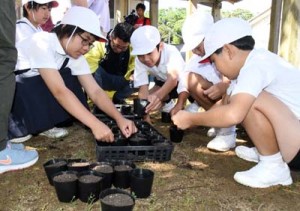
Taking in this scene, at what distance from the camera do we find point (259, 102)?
1.99 meters

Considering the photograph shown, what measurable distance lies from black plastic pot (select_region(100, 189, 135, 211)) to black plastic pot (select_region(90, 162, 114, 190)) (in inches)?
7.2

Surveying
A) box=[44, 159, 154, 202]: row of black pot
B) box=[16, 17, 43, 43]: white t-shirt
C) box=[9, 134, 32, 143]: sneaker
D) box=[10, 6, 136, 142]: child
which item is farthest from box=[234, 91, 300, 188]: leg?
box=[16, 17, 43, 43]: white t-shirt

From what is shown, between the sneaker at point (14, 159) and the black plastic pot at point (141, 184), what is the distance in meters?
0.77

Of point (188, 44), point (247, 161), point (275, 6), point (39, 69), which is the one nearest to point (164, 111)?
point (188, 44)

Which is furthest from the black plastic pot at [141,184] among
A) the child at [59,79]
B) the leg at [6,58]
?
the leg at [6,58]

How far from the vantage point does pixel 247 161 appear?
2.53 meters

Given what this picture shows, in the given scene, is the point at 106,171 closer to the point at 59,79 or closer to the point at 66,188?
the point at 66,188

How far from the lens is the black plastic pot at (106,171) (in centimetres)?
187

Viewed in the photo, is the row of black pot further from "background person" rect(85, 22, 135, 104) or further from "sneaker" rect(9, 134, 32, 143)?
"background person" rect(85, 22, 135, 104)

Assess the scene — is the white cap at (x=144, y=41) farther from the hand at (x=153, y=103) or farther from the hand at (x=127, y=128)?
the hand at (x=127, y=128)

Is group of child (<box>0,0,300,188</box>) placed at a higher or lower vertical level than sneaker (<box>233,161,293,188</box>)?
higher

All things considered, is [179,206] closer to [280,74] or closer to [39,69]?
[280,74]

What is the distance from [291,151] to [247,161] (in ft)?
1.92

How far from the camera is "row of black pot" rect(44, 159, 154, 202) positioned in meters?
1.74
